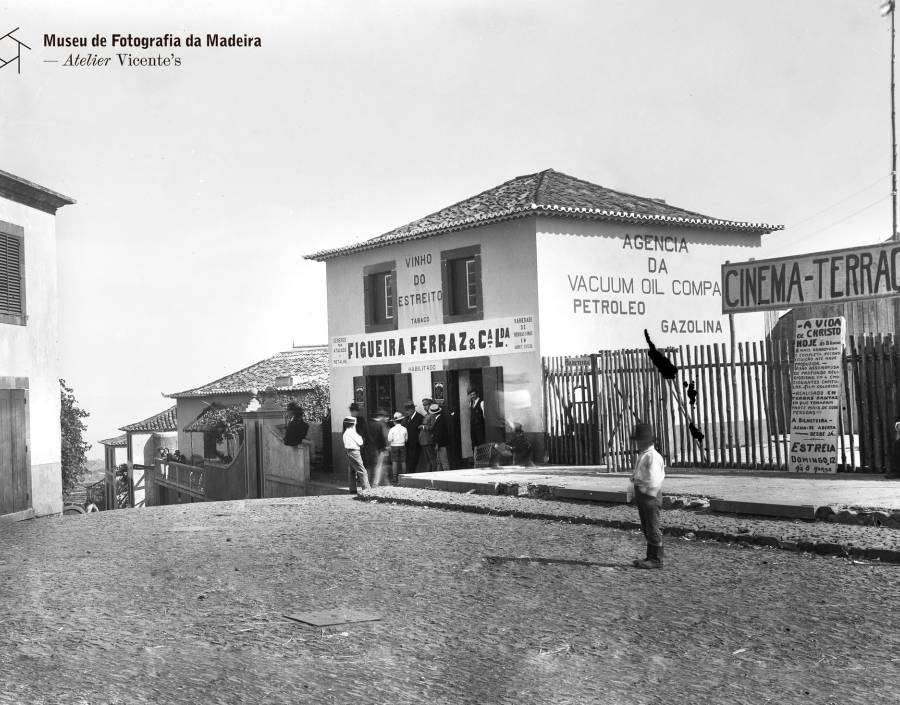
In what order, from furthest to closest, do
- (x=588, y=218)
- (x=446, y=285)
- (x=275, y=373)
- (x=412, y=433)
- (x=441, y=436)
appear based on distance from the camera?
(x=275, y=373) < (x=446, y=285) < (x=588, y=218) < (x=412, y=433) < (x=441, y=436)

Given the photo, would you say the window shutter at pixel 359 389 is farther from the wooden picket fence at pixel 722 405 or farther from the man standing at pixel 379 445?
the man standing at pixel 379 445

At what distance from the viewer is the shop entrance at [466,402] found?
23781 millimetres

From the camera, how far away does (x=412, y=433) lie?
2189cm

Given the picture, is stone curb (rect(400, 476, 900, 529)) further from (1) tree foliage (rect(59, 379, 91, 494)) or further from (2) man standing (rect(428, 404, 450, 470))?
(1) tree foliage (rect(59, 379, 91, 494))

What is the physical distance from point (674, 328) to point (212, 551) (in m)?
16.5

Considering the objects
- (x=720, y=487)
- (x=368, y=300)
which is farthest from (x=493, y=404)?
(x=720, y=487)

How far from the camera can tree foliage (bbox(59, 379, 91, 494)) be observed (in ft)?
199

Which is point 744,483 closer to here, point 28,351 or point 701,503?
point 701,503

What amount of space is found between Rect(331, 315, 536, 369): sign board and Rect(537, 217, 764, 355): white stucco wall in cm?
78

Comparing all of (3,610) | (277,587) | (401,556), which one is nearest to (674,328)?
(401,556)

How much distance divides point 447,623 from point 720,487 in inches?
306

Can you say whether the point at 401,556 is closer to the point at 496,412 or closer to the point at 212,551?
the point at 212,551

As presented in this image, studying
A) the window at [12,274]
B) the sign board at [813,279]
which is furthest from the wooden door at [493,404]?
the window at [12,274]

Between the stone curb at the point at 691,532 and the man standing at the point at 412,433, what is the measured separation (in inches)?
218
